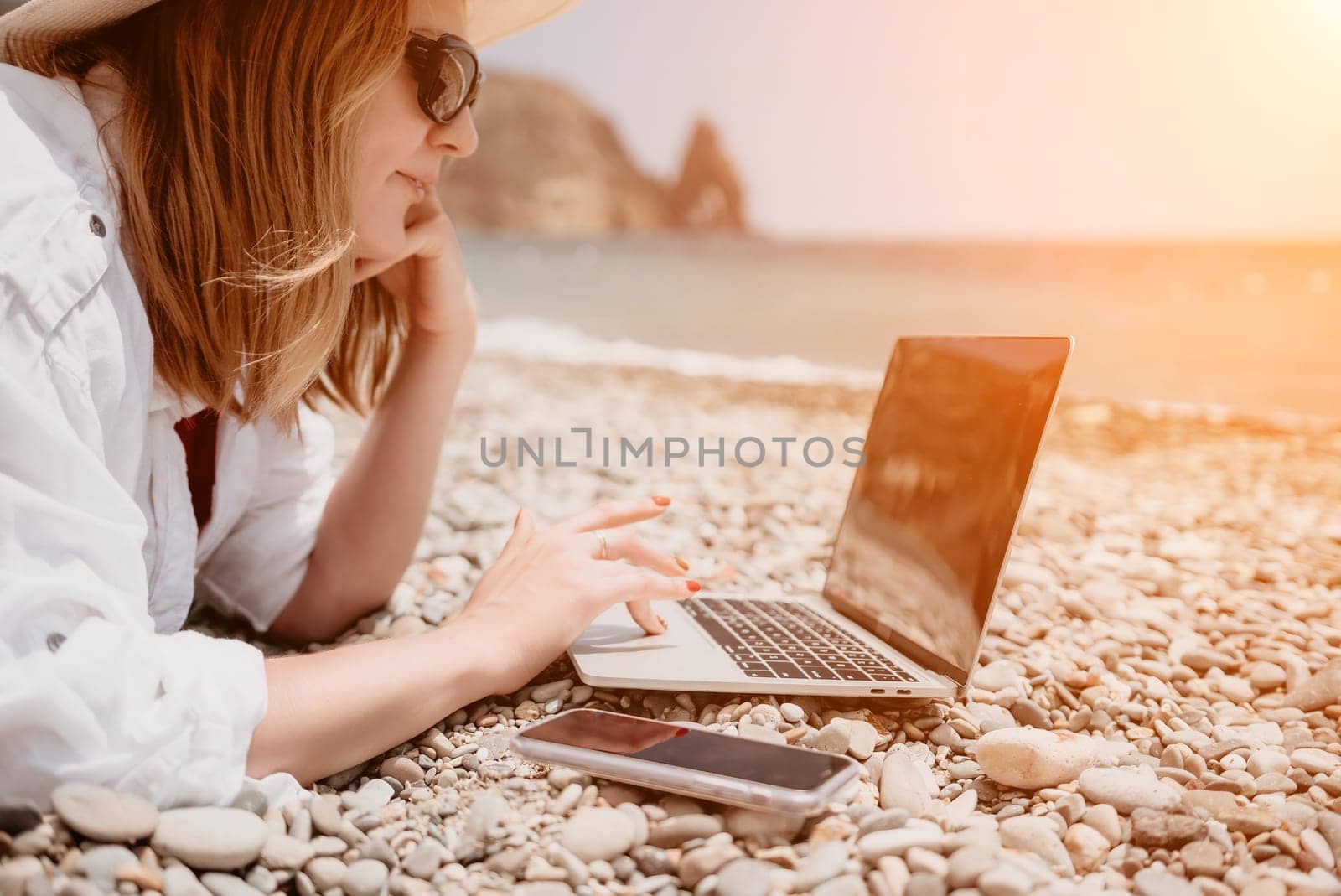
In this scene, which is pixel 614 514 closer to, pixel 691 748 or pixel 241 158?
pixel 691 748

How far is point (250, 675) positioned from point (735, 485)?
131 inches

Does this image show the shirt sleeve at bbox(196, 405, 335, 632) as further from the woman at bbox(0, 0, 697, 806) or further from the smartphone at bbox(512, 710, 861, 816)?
the smartphone at bbox(512, 710, 861, 816)

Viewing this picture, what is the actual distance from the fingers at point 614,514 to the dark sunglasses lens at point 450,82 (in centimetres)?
86

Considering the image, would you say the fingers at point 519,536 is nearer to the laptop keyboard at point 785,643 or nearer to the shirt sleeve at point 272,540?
the laptop keyboard at point 785,643

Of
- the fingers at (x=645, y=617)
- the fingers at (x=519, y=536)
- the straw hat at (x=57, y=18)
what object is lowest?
the fingers at (x=645, y=617)

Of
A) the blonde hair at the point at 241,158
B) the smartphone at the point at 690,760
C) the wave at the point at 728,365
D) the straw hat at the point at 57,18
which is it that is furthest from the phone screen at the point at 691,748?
the wave at the point at 728,365

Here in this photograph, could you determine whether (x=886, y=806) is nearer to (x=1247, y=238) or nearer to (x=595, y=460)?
(x=595, y=460)

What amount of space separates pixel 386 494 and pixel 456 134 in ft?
3.00

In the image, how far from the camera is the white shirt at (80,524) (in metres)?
1.17

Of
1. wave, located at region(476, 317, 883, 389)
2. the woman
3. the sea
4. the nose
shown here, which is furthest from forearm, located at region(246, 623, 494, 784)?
wave, located at region(476, 317, 883, 389)

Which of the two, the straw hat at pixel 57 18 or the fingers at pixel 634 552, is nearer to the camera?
the straw hat at pixel 57 18

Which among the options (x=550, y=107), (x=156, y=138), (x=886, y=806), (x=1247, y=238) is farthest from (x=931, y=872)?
(x=550, y=107)

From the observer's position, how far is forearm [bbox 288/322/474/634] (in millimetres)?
2344

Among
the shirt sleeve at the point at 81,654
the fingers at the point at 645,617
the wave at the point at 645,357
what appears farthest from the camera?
the wave at the point at 645,357
